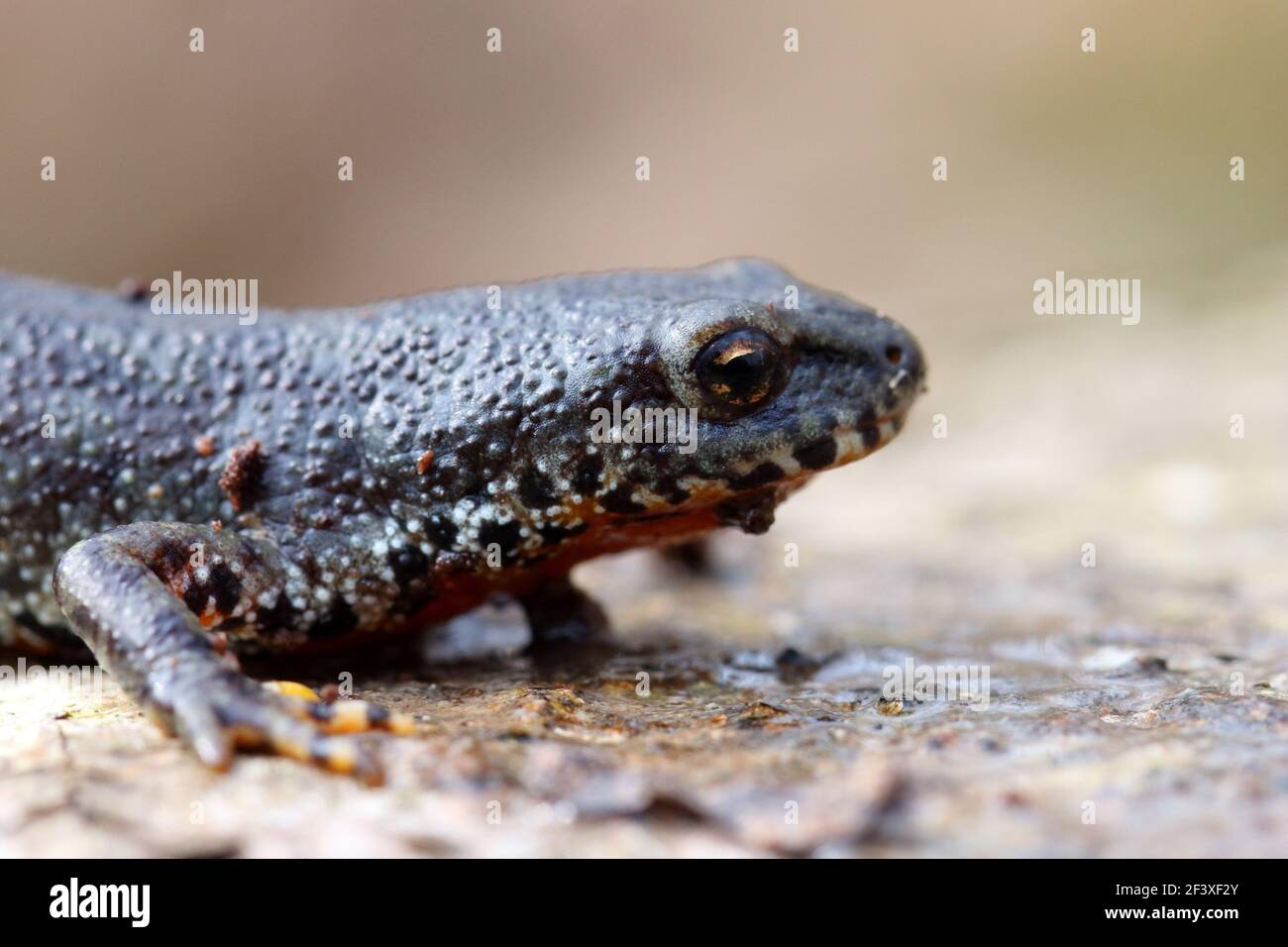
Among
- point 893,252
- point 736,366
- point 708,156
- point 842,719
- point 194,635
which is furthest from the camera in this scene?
point 708,156

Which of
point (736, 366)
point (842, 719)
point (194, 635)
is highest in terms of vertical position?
point (736, 366)

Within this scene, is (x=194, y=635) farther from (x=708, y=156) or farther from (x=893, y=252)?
(x=708, y=156)

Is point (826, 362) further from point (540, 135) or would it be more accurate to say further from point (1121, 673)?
point (540, 135)

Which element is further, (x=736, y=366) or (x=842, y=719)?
(x=736, y=366)

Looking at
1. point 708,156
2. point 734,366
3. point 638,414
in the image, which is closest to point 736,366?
point 734,366

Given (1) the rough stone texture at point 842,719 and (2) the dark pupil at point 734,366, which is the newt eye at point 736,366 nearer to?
(2) the dark pupil at point 734,366

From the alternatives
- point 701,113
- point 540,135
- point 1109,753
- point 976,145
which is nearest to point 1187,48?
point 976,145

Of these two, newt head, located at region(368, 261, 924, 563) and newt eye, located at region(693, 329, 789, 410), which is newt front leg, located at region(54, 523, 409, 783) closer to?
newt head, located at region(368, 261, 924, 563)

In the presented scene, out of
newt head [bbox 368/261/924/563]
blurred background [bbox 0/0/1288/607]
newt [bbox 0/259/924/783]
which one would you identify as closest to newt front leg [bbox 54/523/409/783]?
newt [bbox 0/259/924/783]
